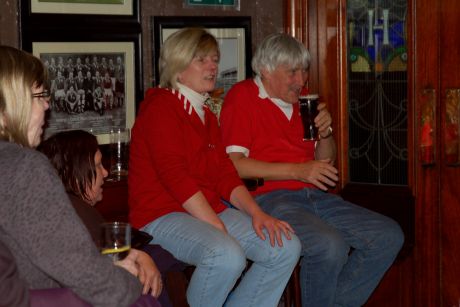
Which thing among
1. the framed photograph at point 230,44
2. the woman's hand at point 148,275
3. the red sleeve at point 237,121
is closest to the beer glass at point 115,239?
the woman's hand at point 148,275

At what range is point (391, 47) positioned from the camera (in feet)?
12.5

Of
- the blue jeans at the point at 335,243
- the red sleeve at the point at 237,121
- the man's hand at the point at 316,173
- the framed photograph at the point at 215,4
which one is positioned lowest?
the blue jeans at the point at 335,243

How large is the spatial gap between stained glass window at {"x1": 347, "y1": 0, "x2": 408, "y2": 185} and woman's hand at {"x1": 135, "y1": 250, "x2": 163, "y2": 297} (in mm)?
1727

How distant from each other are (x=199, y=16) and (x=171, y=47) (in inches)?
26.8

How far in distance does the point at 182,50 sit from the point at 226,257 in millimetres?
885

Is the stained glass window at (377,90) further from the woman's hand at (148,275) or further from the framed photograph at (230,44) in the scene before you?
the woman's hand at (148,275)

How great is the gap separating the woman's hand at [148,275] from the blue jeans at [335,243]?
0.88 metres

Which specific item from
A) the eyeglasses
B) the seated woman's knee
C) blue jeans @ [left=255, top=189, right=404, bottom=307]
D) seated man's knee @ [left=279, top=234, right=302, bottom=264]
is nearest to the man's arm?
blue jeans @ [left=255, top=189, right=404, bottom=307]

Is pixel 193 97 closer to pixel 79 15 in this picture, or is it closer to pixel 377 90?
pixel 79 15

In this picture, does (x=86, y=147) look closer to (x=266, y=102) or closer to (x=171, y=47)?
(x=171, y=47)

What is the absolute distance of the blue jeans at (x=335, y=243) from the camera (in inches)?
126

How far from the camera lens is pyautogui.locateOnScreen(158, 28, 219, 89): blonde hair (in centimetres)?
317

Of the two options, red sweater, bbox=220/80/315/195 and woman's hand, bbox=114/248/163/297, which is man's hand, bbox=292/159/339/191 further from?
woman's hand, bbox=114/248/163/297

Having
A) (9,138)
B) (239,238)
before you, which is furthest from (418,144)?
(9,138)
